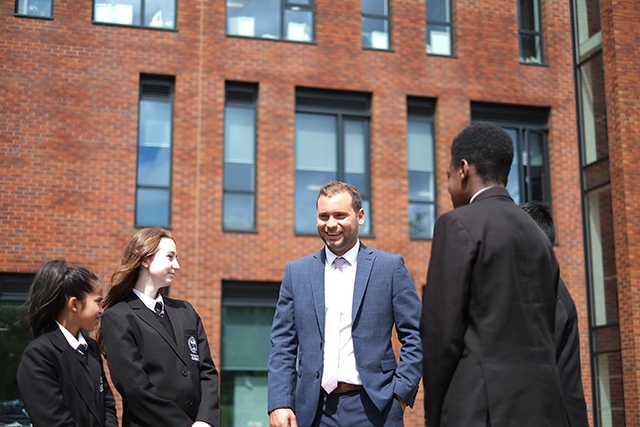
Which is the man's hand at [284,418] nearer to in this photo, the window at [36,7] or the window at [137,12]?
the window at [137,12]

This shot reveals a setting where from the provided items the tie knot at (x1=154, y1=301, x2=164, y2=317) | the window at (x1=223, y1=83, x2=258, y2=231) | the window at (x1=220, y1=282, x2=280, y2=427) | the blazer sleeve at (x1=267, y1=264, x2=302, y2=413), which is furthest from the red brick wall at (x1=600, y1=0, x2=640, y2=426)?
the tie knot at (x1=154, y1=301, x2=164, y2=317)

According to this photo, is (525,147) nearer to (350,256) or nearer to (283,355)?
(350,256)

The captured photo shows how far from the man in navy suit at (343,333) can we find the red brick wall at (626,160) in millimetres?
12393

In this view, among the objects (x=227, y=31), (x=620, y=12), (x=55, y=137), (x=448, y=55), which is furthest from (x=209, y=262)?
(x=620, y=12)

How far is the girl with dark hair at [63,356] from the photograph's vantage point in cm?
463

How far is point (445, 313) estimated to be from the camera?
3371mm

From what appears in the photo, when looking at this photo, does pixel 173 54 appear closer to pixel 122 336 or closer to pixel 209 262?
pixel 209 262

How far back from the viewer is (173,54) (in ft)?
52.1

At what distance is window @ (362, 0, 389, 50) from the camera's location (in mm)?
17250

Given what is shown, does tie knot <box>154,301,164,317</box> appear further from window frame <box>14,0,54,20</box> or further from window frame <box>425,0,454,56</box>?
window frame <box>425,0,454,56</box>

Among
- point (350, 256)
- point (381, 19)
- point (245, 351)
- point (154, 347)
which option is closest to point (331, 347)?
point (350, 256)

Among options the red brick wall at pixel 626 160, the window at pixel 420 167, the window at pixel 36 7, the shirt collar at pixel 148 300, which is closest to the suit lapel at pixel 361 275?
the shirt collar at pixel 148 300

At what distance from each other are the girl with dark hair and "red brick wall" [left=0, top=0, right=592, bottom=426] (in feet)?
33.1

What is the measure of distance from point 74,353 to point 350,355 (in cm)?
159
